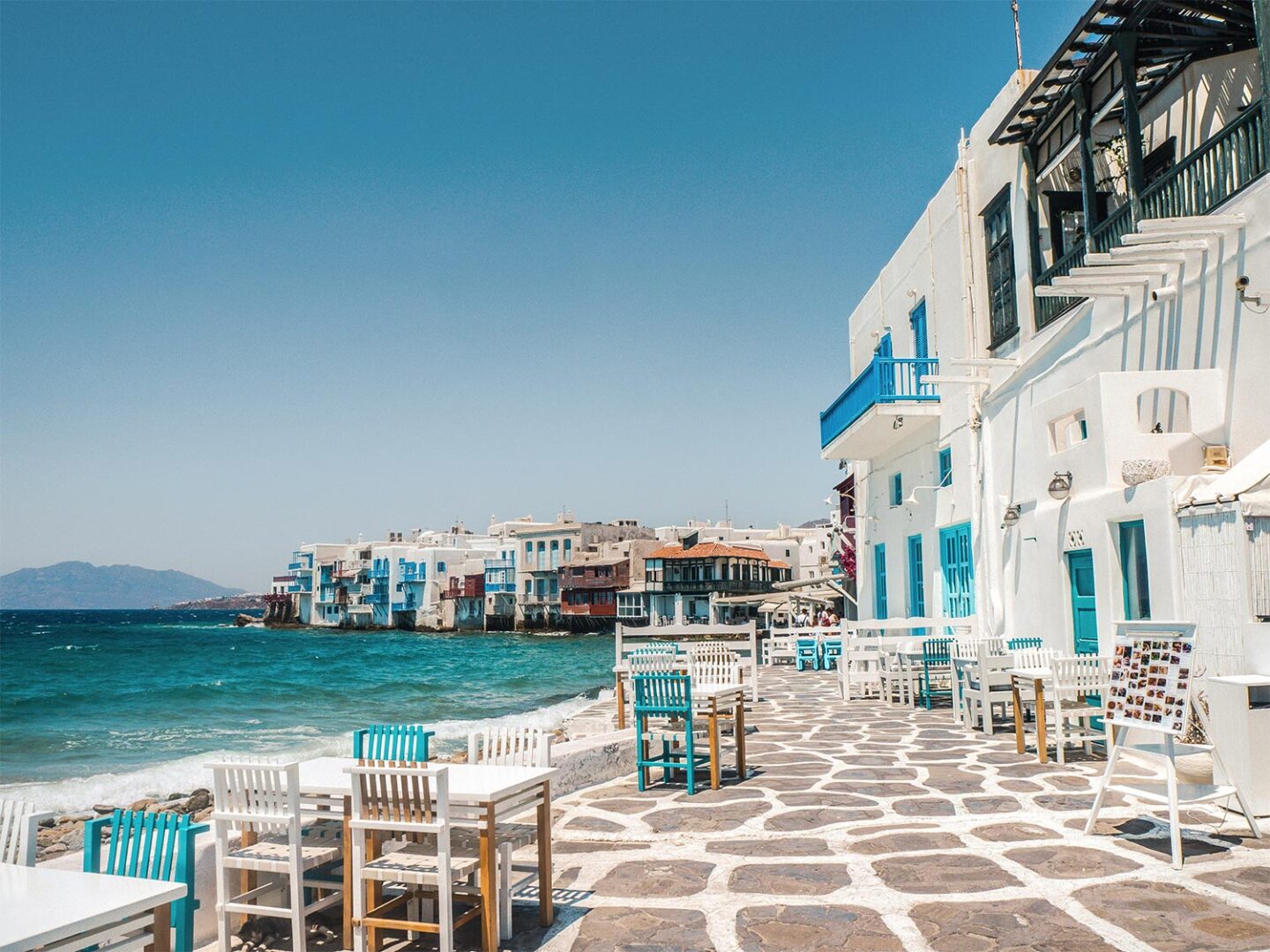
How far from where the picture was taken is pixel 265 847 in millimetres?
4977

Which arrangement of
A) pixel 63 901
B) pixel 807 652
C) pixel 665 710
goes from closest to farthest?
1. pixel 63 901
2. pixel 665 710
3. pixel 807 652

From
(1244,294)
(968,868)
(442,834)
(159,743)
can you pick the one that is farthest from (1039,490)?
(159,743)

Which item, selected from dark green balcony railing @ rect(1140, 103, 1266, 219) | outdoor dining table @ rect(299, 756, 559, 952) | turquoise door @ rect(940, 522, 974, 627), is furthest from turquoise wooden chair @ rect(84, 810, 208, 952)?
turquoise door @ rect(940, 522, 974, 627)

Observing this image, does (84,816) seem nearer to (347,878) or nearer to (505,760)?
(505,760)

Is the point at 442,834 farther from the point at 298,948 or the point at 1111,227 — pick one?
the point at 1111,227

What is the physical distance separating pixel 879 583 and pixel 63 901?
1843 centimetres

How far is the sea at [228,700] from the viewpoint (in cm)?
1880

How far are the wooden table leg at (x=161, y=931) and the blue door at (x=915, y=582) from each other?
15.6 meters

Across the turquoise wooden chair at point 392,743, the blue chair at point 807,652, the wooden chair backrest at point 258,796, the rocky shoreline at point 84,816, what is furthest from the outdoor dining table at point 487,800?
the blue chair at point 807,652

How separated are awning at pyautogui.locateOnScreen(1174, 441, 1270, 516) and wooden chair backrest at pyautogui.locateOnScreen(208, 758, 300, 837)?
6471 mm

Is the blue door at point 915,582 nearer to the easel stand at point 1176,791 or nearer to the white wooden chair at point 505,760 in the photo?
the easel stand at point 1176,791

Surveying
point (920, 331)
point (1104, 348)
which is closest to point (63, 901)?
point (1104, 348)

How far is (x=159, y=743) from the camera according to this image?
23.8 m

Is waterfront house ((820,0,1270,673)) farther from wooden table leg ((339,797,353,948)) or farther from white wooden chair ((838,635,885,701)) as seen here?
wooden table leg ((339,797,353,948))
